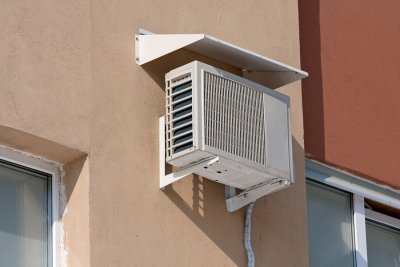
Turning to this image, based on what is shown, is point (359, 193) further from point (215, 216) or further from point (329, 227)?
point (215, 216)

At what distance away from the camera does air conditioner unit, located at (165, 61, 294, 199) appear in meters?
6.32

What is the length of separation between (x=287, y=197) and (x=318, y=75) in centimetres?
110

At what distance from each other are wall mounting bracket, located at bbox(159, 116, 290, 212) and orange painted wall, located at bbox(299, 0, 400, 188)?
1125mm

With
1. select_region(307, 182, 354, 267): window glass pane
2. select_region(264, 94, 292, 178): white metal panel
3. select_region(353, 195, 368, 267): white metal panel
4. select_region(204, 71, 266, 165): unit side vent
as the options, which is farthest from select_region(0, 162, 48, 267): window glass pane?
select_region(353, 195, 368, 267): white metal panel

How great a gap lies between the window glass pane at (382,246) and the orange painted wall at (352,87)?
0.96 ft

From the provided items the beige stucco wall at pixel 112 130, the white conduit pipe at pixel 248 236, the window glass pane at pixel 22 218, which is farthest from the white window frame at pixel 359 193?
the window glass pane at pixel 22 218

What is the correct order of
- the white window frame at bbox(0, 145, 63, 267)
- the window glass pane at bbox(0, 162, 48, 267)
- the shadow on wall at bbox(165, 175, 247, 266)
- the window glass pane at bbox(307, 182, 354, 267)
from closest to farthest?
1. the window glass pane at bbox(0, 162, 48, 267)
2. the white window frame at bbox(0, 145, 63, 267)
3. the shadow on wall at bbox(165, 175, 247, 266)
4. the window glass pane at bbox(307, 182, 354, 267)

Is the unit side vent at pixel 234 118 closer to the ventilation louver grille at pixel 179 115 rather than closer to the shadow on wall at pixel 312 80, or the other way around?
the ventilation louver grille at pixel 179 115

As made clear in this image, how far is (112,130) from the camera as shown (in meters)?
6.40

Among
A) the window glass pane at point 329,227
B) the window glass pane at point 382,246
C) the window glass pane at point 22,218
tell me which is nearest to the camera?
the window glass pane at point 22,218

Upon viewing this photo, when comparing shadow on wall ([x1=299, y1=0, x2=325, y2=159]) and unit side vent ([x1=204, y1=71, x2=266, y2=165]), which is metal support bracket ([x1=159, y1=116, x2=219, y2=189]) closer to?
unit side vent ([x1=204, y1=71, x2=266, y2=165])

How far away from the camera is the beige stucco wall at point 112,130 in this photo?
612cm

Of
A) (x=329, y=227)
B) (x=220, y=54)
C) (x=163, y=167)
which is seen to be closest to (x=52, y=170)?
(x=163, y=167)

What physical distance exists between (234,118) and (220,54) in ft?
1.72
